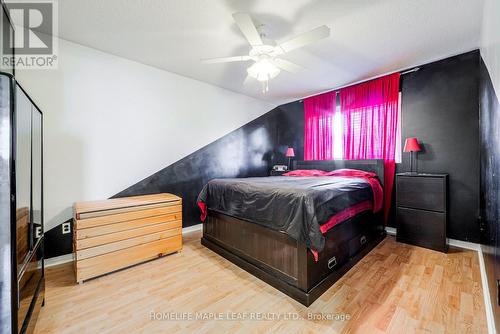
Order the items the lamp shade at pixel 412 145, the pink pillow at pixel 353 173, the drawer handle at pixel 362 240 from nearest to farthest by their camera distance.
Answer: the drawer handle at pixel 362 240 < the lamp shade at pixel 412 145 < the pink pillow at pixel 353 173

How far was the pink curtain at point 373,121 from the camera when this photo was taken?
10.8 feet

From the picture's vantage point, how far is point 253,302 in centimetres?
173

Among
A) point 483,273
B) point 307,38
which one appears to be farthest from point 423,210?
point 307,38

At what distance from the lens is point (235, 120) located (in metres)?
4.22

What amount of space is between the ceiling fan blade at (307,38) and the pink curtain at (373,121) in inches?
90.4

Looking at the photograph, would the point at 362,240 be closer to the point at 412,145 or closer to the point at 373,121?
the point at 412,145

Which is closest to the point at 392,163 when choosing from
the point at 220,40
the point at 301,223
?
the point at 301,223

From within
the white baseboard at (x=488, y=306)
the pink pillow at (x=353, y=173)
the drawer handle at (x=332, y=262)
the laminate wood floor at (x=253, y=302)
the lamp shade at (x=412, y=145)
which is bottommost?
the laminate wood floor at (x=253, y=302)

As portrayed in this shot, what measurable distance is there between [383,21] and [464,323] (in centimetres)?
272

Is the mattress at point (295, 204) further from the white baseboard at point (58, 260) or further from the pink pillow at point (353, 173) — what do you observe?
the white baseboard at point (58, 260)

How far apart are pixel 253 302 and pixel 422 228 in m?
2.54

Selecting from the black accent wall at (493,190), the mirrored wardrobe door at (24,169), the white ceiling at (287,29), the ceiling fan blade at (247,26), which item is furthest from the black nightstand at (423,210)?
the mirrored wardrobe door at (24,169)

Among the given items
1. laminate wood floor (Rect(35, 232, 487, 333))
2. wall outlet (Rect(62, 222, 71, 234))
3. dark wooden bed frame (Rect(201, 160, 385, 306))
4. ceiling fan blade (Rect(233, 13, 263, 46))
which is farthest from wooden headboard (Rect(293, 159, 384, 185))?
wall outlet (Rect(62, 222, 71, 234))

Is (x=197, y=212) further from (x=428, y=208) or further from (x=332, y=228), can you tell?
(x=428, y=208)
